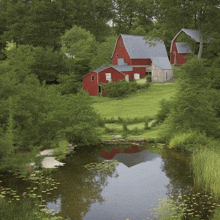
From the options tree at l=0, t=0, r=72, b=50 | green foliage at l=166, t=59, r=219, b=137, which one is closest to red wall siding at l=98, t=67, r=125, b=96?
tree at l=0, t=0, r=72, b=50

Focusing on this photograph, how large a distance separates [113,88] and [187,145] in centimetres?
2190

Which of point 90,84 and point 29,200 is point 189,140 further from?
point 90,84

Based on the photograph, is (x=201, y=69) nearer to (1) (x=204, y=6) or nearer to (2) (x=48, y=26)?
(1) (x=204, y=6)

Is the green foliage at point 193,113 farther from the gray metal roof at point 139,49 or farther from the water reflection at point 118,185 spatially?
the gray metal roof at point 139,49

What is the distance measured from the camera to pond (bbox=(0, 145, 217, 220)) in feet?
35.9

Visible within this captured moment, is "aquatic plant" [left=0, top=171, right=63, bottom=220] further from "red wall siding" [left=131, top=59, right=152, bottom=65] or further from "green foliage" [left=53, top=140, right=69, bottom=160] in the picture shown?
"red wall siding" [left=131, top=59, right=152, bottom=65]

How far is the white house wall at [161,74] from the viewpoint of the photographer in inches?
1734

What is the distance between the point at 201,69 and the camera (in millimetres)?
23391

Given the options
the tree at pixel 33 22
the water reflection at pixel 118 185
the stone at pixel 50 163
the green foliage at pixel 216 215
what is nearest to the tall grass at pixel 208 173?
the water reflection at pixel 118 185

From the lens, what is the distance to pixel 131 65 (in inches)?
1927

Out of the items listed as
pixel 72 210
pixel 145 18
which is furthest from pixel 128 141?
pixel 145 18

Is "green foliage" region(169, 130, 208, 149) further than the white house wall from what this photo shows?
No

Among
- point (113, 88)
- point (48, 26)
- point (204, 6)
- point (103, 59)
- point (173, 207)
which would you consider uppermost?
point (48, 26)

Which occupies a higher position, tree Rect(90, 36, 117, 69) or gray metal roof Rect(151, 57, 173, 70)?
tree Rect(90, 36, 117, 69)
